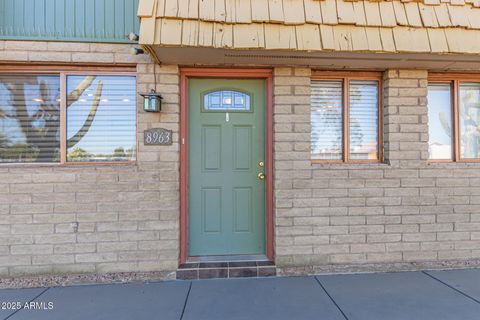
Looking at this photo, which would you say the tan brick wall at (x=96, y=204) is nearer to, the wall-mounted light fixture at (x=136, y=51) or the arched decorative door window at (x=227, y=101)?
the wall-mounted light fixture at (x=136, y=51)

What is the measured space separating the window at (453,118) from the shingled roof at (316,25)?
2.84 feet

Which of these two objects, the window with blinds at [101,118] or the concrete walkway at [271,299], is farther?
the window with blinds at [101,118]

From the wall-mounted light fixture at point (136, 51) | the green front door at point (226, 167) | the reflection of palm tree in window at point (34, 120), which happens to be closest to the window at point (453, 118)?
the green front door at point (226, 167)

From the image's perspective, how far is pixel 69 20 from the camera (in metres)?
3.62

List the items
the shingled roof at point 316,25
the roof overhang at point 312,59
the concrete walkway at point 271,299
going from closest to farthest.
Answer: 1. the concrete walkway at point 271,299
2. the shingled roof at point 316,25
3. the roof overhang at point 312,59

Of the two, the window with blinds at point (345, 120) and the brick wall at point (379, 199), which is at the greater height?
the window with blinds at point (345, 120)

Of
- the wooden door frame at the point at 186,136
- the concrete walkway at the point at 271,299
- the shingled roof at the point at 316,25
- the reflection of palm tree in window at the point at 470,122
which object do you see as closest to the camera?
the concrete walkway at the point at 271,299

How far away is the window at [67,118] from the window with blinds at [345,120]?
245 cm

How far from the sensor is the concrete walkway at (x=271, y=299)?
2912 millimetres

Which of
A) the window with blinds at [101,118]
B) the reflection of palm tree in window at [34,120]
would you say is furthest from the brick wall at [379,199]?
the reflection of palm tree in window at [34,120]

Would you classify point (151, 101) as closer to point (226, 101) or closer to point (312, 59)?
point (226, 101)

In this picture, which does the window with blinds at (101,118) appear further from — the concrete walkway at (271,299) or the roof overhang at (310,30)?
the concrete walkway at (271,299)

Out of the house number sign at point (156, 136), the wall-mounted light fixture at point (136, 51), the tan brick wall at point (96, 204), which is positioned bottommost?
the tan brick wall at point (96, 204)

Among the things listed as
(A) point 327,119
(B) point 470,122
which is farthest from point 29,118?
(B) point 470,122
